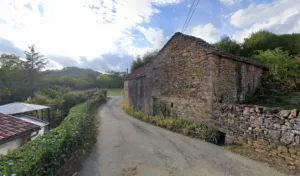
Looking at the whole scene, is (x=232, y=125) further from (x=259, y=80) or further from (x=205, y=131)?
(x=259, y=80)

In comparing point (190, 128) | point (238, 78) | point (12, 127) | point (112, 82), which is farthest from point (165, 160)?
point (112, 82)

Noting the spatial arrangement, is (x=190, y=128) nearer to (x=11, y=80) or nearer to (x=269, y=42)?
(x=269, y=42)

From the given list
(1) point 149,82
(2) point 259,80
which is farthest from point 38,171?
(2) point 259,80

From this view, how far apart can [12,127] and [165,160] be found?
573cm

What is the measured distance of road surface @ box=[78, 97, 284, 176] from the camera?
402cm

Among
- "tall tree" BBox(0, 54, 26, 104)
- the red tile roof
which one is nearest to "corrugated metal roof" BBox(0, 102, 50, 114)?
the red tile roof

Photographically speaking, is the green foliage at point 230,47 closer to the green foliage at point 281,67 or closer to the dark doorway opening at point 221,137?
the green foliage at point 281,67

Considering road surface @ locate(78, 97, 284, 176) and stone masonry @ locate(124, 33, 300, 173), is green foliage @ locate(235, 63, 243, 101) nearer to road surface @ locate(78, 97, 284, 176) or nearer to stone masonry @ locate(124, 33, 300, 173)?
stone masonry @ locate(124, 33, 300, 173)

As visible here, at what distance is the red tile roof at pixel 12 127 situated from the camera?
4.75m

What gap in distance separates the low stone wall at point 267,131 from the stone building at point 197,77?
45.1 inches

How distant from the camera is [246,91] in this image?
8445mm

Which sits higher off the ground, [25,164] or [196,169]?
[25,164]

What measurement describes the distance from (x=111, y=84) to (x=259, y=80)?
54.6m

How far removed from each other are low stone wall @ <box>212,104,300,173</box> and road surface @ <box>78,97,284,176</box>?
0.64 m
